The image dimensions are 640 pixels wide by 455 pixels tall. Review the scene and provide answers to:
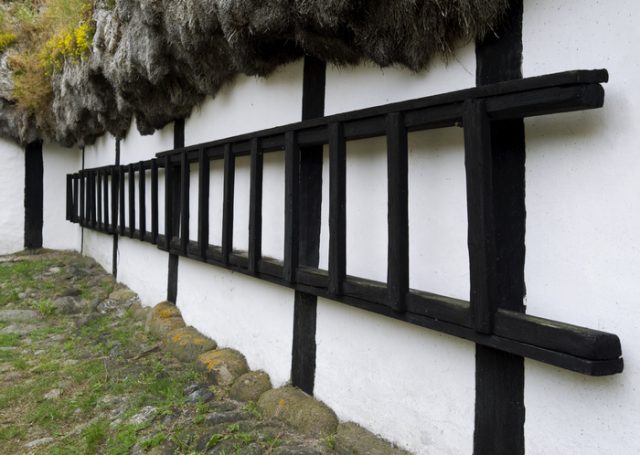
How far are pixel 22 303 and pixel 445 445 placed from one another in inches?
265


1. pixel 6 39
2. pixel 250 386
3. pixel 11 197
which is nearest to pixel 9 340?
pixel 250 386

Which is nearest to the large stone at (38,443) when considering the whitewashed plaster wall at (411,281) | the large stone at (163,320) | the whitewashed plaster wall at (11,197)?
the large stone at (163,320)

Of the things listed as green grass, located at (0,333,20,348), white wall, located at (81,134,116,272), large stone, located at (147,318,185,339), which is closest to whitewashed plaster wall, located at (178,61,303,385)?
large stone, located at (147,318,185,339)

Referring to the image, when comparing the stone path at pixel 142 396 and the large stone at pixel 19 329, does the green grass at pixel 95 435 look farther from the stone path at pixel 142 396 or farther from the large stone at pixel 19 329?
the large stone at pixel 19 329

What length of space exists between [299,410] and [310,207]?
130 cm

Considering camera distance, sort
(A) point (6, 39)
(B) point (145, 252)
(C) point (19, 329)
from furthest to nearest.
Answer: (A) point (6, 39) → (B) point (145, 252) → (C) point (19, 329)

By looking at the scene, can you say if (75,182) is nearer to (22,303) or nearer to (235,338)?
(22,303)

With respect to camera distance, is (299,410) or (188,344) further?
(188,344)

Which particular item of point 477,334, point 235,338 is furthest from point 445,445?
point 235,338

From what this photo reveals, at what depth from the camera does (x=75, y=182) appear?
10086 millimetres

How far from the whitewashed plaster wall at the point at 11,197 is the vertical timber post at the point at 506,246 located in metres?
10.8

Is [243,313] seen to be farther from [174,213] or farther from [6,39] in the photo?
[6,39]

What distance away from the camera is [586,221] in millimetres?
1815

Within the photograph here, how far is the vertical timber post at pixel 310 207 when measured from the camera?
3.21 metres
